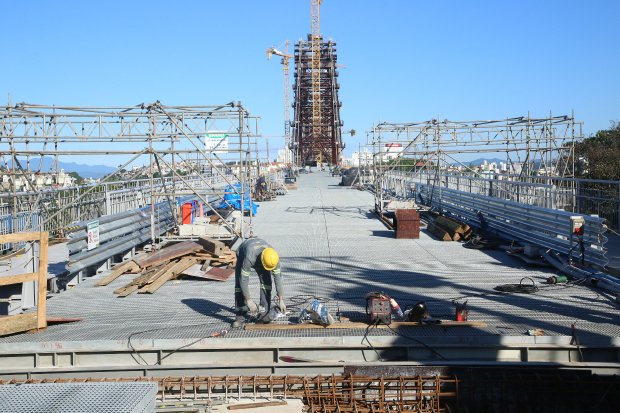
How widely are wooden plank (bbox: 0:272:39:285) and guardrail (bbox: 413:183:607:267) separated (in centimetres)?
872

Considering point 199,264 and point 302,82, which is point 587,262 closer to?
point 199,264

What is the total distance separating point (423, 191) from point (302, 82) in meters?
88.3

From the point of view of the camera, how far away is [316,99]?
112 meters

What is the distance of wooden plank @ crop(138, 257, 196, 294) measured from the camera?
10594mm

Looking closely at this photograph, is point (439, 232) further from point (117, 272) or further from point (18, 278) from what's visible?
point (18, 278)

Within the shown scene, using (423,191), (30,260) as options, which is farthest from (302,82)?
(30,260)

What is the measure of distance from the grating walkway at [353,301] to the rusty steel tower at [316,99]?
92474 mm

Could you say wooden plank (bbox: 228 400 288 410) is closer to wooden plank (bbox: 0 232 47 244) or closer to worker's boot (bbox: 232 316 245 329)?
worker's boot (bbox: 232 316 245 329)

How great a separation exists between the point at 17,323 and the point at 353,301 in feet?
15.5

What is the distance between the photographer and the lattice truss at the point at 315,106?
362 feet

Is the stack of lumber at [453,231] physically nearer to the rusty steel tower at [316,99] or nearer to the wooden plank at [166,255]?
the wooden plank at [166,255]

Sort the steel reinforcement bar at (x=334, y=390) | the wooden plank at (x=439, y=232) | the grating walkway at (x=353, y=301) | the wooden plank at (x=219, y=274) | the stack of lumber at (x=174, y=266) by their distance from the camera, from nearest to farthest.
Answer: the steel reinforcement bar at (x=334, y=390) < the grating walkway at (x=353, y=301) < the stack of lumber at (x=174, y=266) < the wooden plank at (x=219, y=274) < the wooden plank at (x=439, y=232)

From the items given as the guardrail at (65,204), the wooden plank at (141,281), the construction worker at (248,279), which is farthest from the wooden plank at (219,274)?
the guardrail at (65,204)

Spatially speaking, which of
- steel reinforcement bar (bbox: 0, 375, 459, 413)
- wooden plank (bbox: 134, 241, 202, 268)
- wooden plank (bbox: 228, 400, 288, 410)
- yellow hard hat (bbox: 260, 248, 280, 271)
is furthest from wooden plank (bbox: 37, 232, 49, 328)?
wooden plank (bbox: 134, 241, 202, 268)
